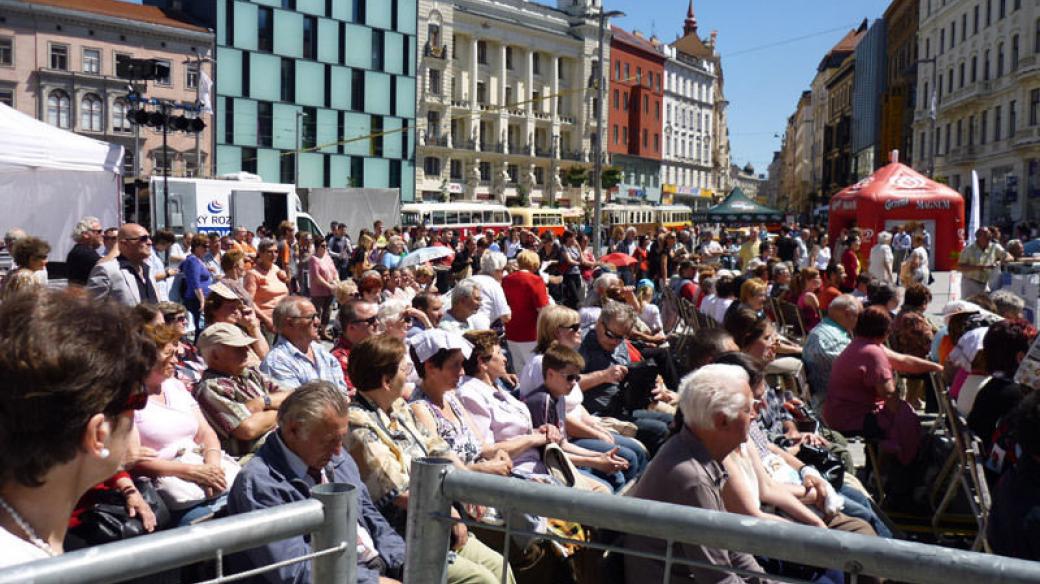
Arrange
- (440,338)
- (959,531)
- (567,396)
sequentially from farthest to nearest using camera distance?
(567,396), (959,531), (440,338)

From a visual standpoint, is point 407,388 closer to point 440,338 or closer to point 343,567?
point 440,338

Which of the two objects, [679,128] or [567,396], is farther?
[679,128]

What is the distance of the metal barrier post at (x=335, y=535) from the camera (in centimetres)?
192

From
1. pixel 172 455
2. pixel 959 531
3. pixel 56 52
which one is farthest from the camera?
pixel 56 52

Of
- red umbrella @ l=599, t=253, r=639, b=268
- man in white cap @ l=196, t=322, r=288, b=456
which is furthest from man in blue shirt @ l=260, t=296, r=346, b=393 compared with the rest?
red umbrella @ l=599, t=253, r=639, b=268

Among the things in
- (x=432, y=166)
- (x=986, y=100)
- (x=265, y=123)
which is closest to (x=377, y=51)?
(x=432, y=166)

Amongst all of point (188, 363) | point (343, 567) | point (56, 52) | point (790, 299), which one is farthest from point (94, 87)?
point (343, 567)

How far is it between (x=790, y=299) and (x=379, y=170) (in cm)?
4907

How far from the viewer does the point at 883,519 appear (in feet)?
18.4

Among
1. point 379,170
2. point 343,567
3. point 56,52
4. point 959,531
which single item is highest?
point 56,52

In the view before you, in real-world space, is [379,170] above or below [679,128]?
below

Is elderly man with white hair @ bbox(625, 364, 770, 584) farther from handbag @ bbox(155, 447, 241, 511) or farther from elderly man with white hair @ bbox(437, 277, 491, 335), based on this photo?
elderly man with white hair @ bbox(437, 277, 491, 335)

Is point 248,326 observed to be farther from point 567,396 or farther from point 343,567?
point 343,567

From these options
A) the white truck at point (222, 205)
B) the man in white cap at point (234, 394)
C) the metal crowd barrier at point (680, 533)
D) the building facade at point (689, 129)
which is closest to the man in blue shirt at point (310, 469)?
the man in white cap at point (234, 394)
